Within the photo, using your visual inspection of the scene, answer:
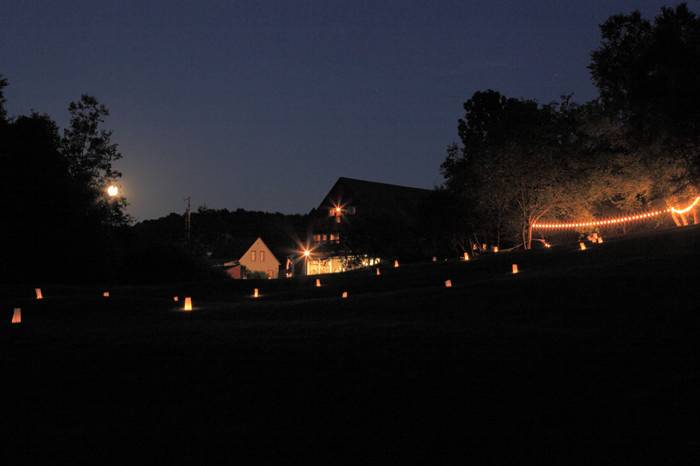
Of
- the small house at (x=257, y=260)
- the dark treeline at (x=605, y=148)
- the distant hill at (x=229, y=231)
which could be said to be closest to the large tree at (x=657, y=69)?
the dark treeline at (x=605, y=148)

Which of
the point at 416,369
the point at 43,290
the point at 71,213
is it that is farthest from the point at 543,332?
the point at 71,213

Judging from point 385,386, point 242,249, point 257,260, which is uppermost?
point 242,249

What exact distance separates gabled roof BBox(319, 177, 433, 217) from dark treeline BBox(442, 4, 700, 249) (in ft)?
67.7

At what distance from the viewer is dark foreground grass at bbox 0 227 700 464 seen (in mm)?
5289

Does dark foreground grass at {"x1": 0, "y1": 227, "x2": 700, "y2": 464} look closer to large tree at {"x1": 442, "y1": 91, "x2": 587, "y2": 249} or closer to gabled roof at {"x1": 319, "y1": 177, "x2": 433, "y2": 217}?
large tree at {"x1": 442, "y1": 91, "x2": 587, "y2": 249}

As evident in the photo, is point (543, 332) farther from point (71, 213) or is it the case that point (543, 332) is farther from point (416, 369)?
point (71, 213)

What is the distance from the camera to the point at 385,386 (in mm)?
7305

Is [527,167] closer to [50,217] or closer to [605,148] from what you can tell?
[605,148]

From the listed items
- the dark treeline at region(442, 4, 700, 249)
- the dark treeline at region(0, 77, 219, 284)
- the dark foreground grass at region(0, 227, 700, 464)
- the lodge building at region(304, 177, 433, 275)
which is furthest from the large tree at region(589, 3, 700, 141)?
the dark treeline at region(0, 77, 219, 284)

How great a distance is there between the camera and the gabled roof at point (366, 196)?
71.8 m

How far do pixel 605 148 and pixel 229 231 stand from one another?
8829cm

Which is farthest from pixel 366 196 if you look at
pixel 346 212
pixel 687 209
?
pixel 687 209

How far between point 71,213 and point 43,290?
1503 cm

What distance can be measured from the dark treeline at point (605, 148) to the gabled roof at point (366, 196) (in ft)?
67.7
